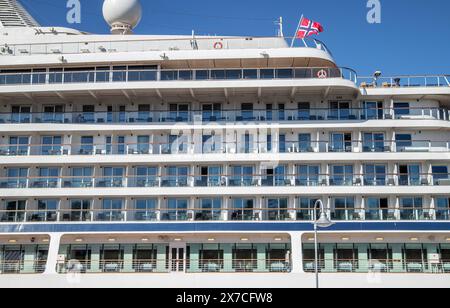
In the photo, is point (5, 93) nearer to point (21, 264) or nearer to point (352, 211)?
point (21, 264)

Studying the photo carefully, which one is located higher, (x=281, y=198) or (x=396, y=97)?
(x=396, y=97)

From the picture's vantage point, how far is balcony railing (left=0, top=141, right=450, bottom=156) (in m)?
37.2

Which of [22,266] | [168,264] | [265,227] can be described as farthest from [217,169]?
[22,266]

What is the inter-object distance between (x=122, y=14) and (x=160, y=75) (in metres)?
7.15

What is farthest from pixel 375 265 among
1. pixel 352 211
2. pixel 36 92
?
pixel 36 92

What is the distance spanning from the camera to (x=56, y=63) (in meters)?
39.2

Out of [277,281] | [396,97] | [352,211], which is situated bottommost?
[277,281]

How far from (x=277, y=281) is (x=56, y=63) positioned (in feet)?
60.6

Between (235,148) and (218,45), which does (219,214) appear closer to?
(235,148)

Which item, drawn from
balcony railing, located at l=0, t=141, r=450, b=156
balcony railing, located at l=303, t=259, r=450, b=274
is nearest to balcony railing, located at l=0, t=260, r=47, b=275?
balcony railing, located at l=0, t=141, r=450, b=156

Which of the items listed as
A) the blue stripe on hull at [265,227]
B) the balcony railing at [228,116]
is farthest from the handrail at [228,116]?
the blue stripe on hull at [265,227]

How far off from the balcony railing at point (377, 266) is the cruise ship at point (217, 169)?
0.08 meters

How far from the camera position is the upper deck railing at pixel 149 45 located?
131 feet
